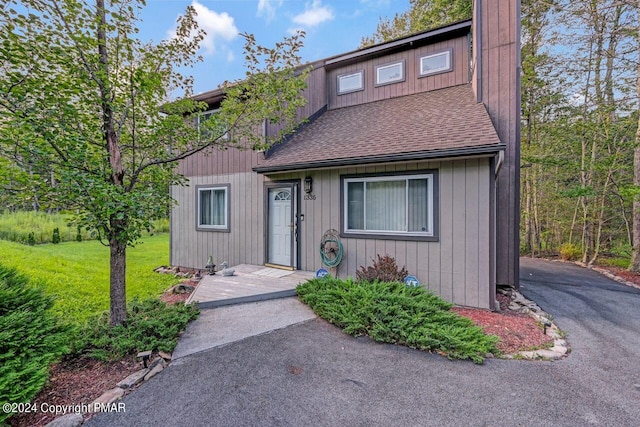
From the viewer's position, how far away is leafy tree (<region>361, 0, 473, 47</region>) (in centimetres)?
1114

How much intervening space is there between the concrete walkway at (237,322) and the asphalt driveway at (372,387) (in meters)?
0.18

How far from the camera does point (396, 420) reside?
2.19 meters

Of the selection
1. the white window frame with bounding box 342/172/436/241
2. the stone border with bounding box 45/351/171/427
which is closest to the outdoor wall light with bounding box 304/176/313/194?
the white window frame with bounding box 342/172/436/241

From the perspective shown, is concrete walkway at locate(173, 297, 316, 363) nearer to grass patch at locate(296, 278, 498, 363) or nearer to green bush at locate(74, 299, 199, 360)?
green bush at locate(74, 299, 199, 360)

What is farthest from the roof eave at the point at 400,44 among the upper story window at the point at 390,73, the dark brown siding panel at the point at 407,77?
the upper story window at the point at 390,73

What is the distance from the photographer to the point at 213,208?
7.80m

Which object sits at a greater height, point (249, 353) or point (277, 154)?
point (277, 154)

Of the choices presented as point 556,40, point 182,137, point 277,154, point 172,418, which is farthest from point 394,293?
point 556,40

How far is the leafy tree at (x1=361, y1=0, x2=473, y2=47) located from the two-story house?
551cm

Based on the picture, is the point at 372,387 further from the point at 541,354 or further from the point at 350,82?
the point at 350,82

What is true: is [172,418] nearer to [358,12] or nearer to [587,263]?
[587,263]

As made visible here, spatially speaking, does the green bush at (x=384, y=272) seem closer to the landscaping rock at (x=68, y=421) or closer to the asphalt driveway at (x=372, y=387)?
the asphalt driveway at (x=372, y=387)

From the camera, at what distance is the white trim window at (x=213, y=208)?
7551mm

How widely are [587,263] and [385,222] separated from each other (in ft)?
25.0
